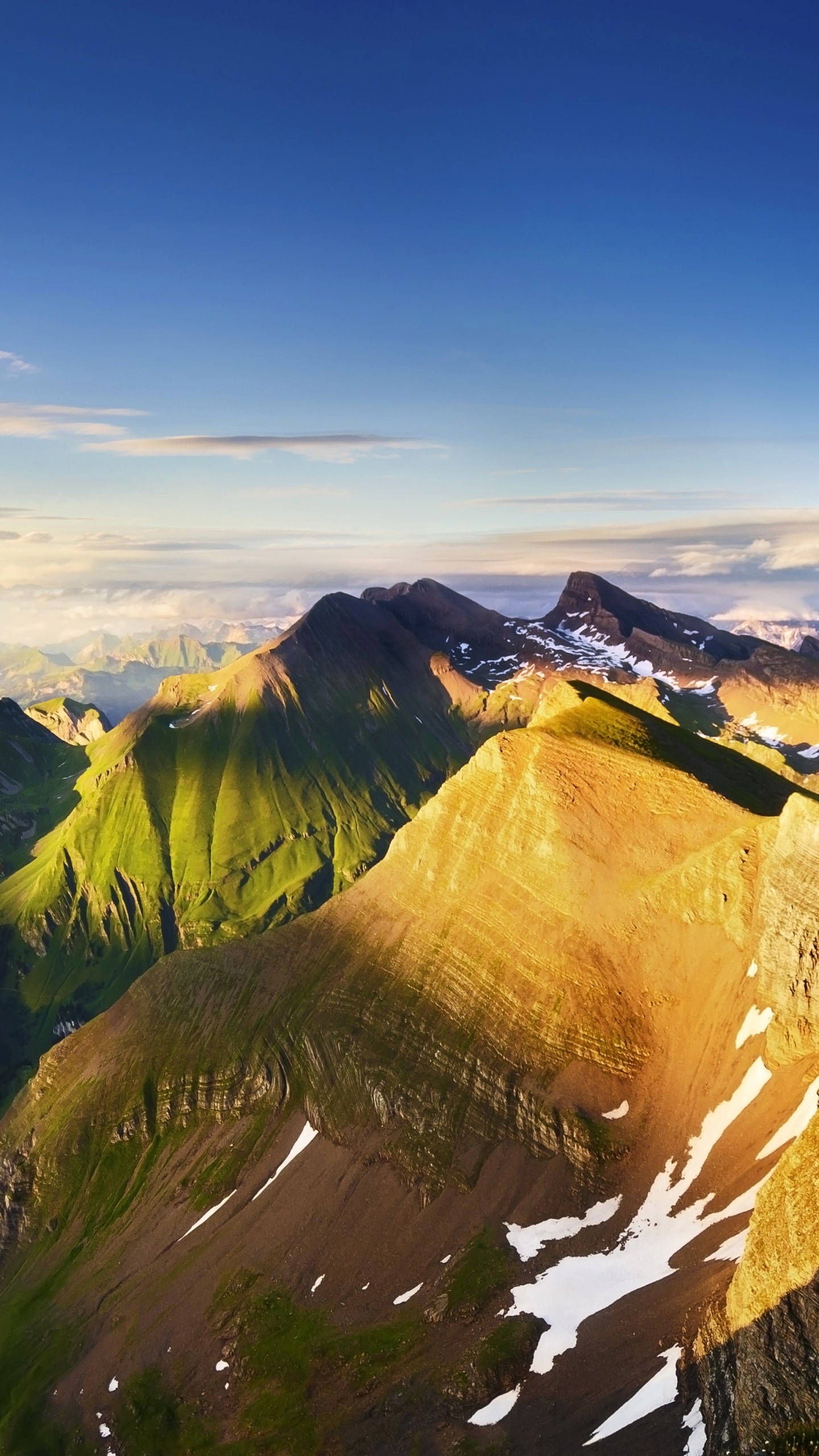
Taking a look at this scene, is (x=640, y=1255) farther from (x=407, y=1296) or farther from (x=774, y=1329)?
(x=774, y=1329)

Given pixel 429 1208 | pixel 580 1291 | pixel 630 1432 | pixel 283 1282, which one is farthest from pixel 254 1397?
pixel 630 1432

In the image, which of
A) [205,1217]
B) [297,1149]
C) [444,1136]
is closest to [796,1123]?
[444,1136]

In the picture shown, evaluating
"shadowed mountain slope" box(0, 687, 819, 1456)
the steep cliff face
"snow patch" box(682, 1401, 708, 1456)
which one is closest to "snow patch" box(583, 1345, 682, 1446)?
"shadowed mountain slope" box(0, 687, 819, 1456)

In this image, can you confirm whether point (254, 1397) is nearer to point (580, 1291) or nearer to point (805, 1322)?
point (580, 1291)

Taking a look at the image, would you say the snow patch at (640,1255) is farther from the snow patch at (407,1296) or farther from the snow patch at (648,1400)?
the snow patch at (407,1296)

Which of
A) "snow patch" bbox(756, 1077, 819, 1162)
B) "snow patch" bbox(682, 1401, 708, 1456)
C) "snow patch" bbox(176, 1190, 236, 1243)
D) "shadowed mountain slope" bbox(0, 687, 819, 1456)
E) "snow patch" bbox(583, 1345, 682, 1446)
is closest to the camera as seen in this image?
"snow patch" bbox(682, 1401, 708, 1456)

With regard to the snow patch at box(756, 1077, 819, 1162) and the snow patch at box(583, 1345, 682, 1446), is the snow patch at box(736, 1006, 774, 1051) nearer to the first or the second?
the snow patch at box(756, 1077, 819, 1162)
